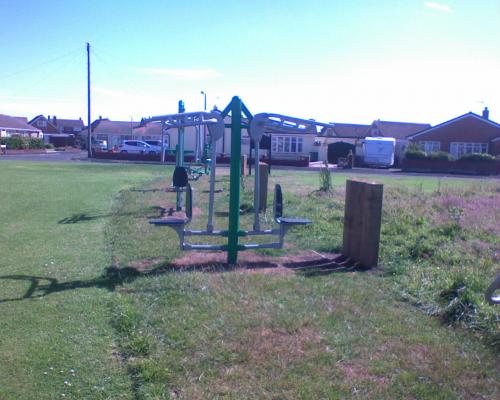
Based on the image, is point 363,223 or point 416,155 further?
point 416,155

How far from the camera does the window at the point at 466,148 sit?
59.7 metres

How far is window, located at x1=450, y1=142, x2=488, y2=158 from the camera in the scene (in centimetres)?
5966

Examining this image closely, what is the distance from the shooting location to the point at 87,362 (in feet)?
15.8

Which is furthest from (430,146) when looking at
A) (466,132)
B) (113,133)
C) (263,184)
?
(263,184)

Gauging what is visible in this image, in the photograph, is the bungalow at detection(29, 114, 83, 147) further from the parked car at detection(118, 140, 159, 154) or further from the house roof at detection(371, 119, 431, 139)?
the house roof at detection(371, 119, 431, 139)

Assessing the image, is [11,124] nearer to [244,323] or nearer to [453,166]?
[453,166]

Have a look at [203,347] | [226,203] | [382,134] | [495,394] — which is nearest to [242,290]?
[203,347]

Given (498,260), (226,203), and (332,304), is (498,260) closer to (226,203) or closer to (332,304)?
(332,304)

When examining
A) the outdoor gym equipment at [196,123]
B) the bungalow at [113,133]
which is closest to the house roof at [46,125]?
the bungalow at [113,133]

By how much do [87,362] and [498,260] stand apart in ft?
19.5

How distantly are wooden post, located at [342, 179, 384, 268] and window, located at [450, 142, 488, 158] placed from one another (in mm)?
54172

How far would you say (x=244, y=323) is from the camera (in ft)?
18.5

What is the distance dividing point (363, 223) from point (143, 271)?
317cm

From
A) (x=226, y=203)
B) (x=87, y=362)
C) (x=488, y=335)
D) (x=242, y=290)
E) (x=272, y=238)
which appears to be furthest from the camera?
(x=226, y=203)
